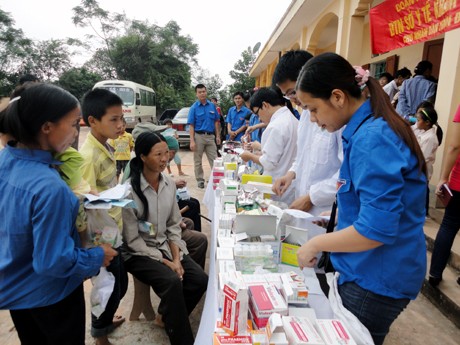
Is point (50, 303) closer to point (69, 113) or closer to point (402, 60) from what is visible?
point (69, 113)

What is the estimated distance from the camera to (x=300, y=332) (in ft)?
2.85

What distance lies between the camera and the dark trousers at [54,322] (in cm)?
125

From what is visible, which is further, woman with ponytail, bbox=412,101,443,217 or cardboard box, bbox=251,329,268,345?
woman with ponytail, bbox=412,101,443,217

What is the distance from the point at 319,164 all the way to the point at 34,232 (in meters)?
1.39

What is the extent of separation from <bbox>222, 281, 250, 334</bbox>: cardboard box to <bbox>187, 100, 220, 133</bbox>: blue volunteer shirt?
5233 millimetres

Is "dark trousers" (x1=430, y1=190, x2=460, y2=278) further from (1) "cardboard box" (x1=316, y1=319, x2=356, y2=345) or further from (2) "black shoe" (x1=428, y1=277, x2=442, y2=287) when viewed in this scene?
(1) "cardboard box" (x1=316, y1=319, x2=356, y2=345)

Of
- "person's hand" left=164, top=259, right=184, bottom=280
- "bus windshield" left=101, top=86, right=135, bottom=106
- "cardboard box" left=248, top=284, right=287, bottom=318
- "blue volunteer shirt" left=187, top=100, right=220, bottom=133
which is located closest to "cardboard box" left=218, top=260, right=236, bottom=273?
"cardboard box" left=248, top=284, right=287, bottom=318

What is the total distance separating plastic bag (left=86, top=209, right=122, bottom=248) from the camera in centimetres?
143

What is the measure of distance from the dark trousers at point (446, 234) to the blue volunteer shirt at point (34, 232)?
2.51 meters

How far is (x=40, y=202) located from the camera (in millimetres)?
1071

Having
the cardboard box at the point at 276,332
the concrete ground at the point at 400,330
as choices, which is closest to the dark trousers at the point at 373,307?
the cardboard box at the point at 276,332

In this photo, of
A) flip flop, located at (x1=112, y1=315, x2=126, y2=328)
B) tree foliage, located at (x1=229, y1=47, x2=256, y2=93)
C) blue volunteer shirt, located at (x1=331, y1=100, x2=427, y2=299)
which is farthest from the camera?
tree foliage, located at (x1=229, y1=47, x2=256, y2=93)

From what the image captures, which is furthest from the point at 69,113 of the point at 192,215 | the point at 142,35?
the point at 142,35

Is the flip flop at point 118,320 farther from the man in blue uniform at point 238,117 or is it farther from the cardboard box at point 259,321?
the man in blue uniform at point 238,117
